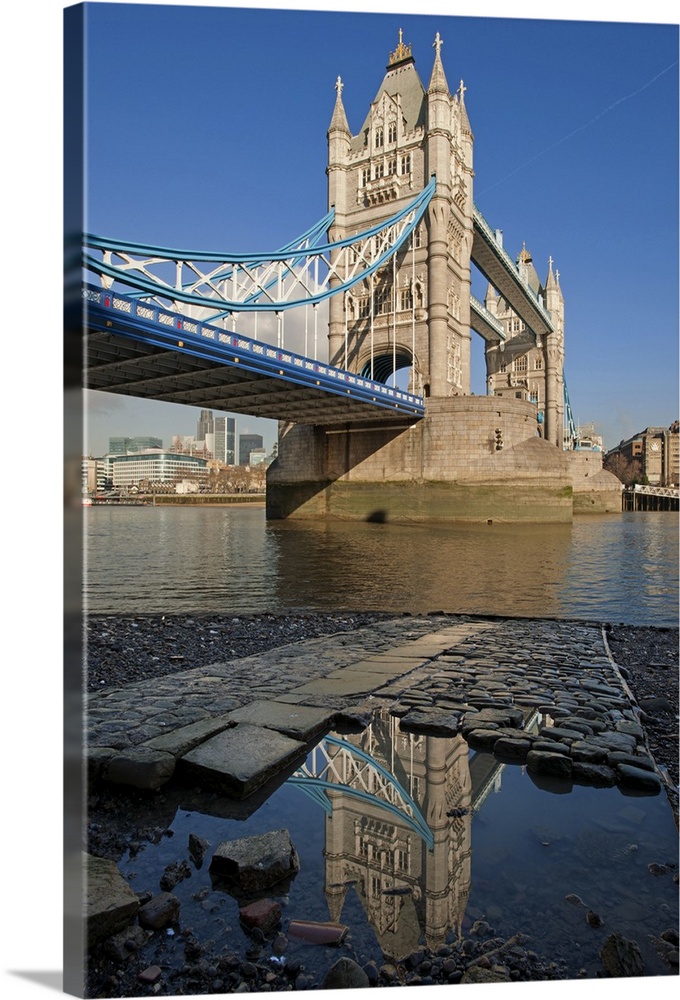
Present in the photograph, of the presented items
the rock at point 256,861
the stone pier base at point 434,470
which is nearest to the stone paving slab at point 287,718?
the rock at point 256,861

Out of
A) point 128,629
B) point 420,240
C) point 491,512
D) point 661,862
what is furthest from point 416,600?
point 420,240

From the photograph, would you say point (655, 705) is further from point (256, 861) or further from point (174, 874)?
point (174, 874)

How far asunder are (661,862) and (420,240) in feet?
121

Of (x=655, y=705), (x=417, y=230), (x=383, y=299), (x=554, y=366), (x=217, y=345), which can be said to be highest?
(x=417, y=230)

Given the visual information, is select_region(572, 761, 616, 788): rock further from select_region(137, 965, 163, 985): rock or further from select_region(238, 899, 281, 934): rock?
select_region(137, 965, 163, 985): rock

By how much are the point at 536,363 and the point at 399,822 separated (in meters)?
69.4

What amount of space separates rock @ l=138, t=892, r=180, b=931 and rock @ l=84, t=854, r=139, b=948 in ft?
0.10

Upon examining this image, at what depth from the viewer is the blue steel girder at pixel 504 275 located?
42.3 meters

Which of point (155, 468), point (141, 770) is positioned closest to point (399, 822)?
point (141, 770)

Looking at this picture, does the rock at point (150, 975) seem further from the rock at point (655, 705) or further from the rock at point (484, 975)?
the rock at point (655, 705)

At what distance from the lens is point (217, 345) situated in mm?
19922

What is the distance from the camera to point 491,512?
28.0m

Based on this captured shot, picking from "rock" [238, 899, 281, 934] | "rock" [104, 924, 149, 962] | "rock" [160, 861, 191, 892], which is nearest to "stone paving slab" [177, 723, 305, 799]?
"rock" [160, 861, 191, 892]

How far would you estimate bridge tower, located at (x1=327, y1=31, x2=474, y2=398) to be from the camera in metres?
34.0
